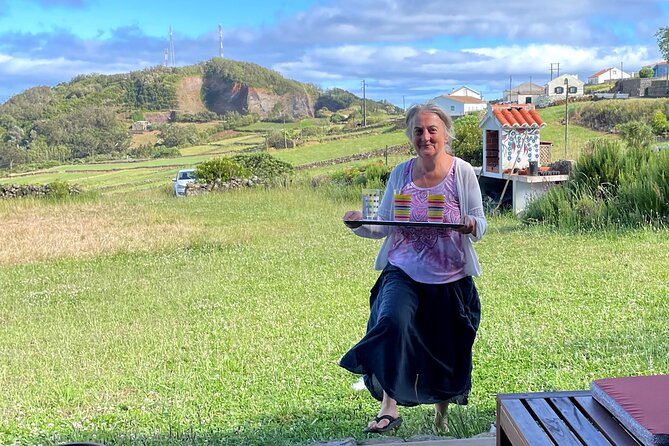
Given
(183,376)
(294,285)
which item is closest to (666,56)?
(294,285)

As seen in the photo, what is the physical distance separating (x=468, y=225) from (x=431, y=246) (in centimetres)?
22

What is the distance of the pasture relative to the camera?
11.8ft

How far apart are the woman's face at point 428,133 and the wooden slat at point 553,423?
1.49 metres

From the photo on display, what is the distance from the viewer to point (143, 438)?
329 centimetres

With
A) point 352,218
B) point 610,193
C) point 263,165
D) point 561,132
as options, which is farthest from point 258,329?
point 561,132

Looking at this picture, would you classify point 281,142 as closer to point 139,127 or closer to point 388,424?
point 139,127

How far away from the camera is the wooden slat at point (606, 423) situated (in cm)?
143

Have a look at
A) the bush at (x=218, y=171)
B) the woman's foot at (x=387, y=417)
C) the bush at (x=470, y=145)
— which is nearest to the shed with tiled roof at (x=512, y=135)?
the bush at (x=470, y=145)

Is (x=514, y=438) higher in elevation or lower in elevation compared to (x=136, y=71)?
lower

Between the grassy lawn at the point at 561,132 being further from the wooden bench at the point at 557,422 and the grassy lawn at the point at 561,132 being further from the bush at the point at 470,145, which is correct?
the wooden bench at the point at 557,422

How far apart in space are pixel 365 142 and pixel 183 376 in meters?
36.0

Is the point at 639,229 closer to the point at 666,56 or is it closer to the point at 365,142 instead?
the point at 365,142

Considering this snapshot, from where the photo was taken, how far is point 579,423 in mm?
1572

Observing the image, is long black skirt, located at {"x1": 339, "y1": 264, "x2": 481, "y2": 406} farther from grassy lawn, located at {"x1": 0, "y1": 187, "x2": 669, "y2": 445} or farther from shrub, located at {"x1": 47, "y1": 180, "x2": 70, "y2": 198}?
shrub, located at {"x1": 47, "y1": 180, "x2": 70, "y2": 198}
